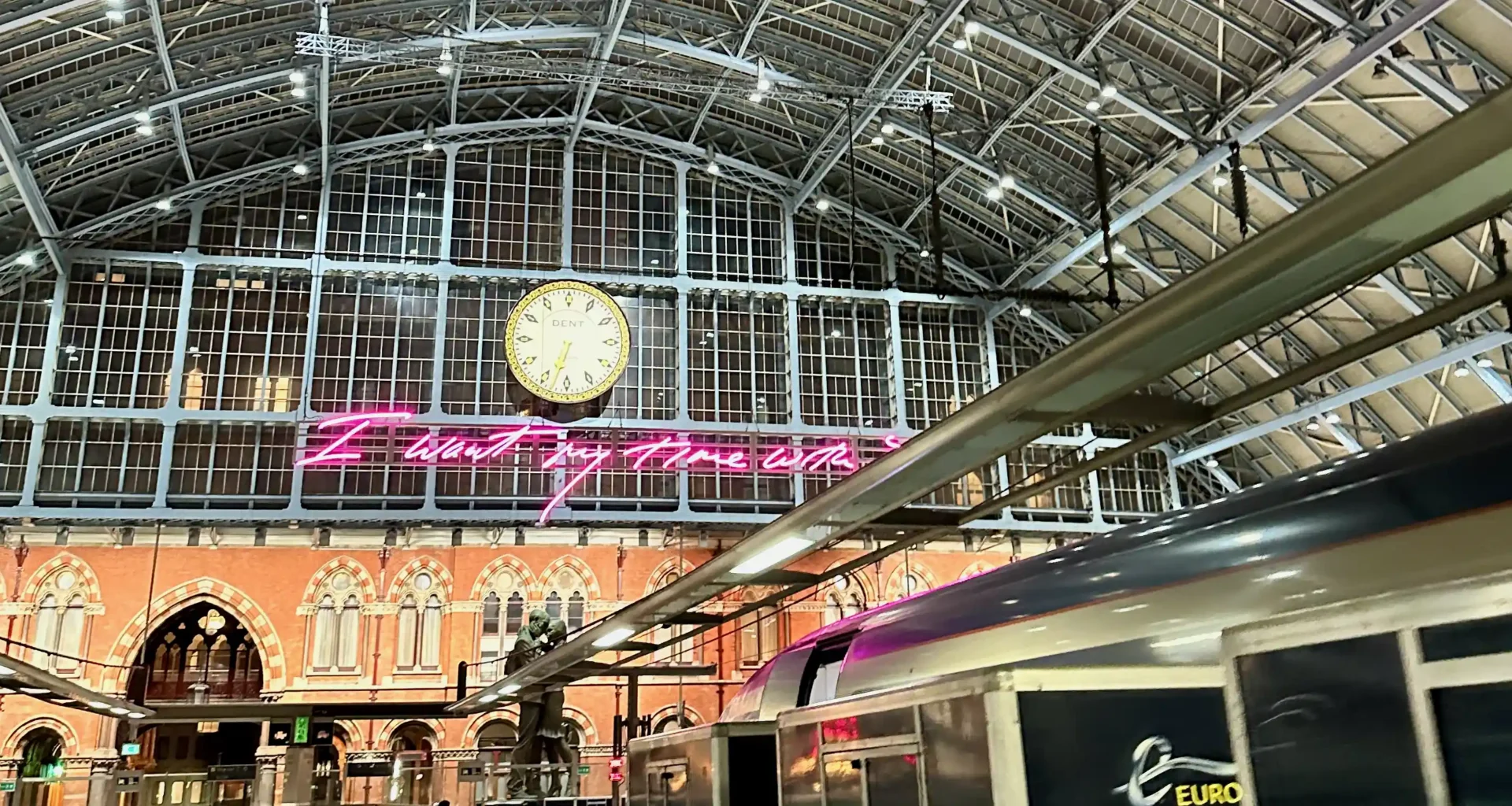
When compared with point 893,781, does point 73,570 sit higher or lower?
higher

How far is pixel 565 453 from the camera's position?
2689cm

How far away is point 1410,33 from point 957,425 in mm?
19108

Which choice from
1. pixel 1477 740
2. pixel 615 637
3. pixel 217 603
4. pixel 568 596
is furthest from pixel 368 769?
pixel 1477 740

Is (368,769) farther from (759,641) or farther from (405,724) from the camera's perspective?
(759,641)

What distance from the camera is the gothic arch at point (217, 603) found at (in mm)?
25500

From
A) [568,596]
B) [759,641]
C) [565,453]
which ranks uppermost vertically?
[565,453]

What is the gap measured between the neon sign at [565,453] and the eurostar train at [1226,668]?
17761 mm

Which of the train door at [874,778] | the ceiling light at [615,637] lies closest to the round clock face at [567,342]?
the ceiling light at [615,637]

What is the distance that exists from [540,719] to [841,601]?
14.2 m

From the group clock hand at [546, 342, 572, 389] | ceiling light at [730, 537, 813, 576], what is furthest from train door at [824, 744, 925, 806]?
clock hand at [546, 342, 572, 389]

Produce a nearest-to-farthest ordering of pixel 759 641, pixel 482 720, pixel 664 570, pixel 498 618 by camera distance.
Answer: pixel 482 720 < pixel 498 618 < pixel 664 570 < pixel 759 641

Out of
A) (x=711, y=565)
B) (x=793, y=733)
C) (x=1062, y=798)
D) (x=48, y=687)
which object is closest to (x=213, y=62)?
(x=48, y=687)

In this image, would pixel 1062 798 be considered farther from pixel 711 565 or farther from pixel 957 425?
pixel 711 565

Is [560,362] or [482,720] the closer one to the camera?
[482,720]
